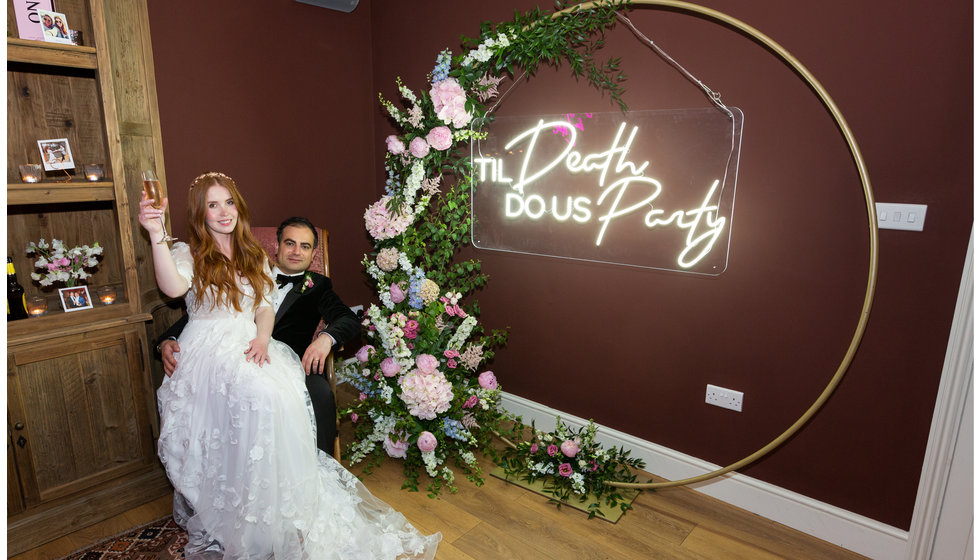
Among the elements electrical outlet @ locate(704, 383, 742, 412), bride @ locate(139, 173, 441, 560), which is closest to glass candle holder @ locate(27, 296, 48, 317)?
bride @ locate(139, 173, 441, 560)

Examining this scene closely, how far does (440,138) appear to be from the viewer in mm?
2568

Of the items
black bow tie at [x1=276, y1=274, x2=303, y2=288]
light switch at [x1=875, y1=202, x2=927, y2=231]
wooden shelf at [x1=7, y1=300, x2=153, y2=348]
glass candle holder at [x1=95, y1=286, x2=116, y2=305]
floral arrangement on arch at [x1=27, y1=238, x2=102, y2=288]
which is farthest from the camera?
black bow tie at [x1=276, y1=274, x2=303, y2=288]

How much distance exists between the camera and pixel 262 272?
227 centimetres

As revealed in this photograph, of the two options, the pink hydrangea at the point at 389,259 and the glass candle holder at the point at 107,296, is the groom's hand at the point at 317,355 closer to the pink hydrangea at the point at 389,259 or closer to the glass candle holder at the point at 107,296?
the pink hydrangea at the point at 389,259

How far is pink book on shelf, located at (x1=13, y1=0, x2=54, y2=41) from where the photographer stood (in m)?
2.09

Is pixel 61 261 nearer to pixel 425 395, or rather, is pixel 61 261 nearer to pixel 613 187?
pixel 425 395

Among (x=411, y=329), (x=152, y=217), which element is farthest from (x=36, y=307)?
(x=411, y=329)

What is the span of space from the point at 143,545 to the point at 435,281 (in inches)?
63.5

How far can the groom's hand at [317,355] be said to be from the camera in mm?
2268

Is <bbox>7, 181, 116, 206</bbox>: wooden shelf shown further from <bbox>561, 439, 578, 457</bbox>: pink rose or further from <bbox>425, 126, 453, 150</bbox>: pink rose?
<bbox>561, 439, 578, 457</bbox>: pink rose

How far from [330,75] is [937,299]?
124 inches

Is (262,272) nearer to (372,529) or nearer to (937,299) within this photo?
(372,529)

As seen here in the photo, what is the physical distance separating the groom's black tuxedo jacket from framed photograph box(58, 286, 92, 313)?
0.31 m

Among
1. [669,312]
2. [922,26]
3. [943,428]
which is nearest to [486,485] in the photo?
[669,312]
